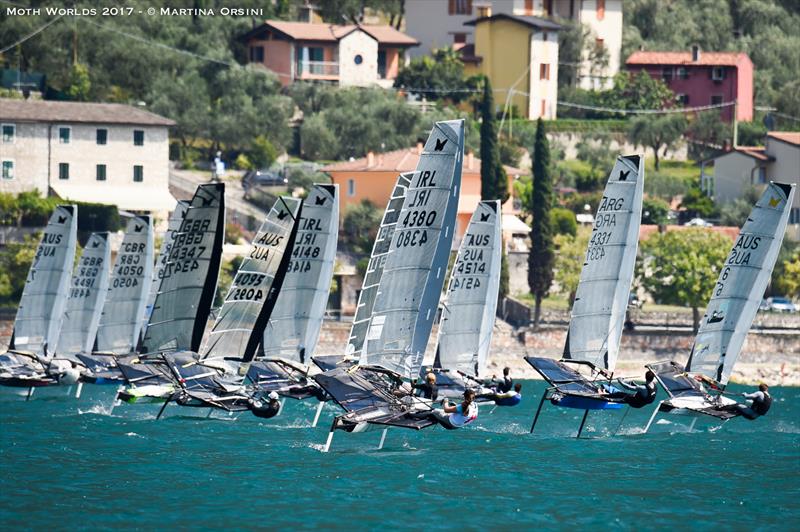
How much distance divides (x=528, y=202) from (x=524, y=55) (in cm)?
2510

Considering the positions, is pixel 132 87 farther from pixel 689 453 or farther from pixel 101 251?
pixel 689 453

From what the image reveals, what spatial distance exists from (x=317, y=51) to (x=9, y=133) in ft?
110

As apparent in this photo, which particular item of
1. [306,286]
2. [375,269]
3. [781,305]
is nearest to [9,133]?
[306,286]

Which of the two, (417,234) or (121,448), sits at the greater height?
(417,234)

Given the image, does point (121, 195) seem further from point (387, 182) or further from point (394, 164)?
point (394, 164)

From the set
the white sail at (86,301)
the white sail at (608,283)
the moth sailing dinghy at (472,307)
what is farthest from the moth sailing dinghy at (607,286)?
the white sail at (86,301)

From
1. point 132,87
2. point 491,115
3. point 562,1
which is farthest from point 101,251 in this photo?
point 562,1

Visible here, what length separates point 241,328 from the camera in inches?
1951

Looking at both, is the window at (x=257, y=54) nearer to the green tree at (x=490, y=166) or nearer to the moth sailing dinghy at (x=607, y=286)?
the green tree at (x=490, y=166)

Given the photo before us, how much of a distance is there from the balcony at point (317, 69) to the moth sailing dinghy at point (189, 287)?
66.4 metres

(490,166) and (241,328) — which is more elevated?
(490,166)

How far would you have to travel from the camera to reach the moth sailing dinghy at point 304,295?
2012 inches

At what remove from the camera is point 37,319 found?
59.7 m

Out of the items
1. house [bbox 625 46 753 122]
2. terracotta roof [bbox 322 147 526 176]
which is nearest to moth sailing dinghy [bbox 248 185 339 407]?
terracotta roof [bbox 322 147 526 176]
